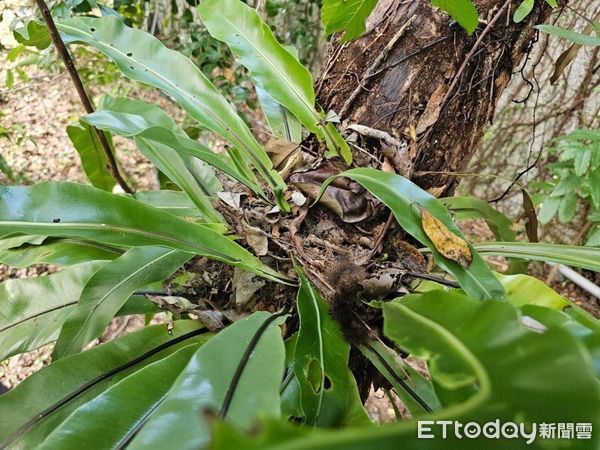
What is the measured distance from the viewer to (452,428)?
239mm

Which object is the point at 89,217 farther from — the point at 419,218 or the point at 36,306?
the point at 419,218

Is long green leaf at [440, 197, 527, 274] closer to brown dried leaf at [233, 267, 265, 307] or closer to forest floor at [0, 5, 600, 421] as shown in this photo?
brown dried leaf at [233, 267, 265, 307]

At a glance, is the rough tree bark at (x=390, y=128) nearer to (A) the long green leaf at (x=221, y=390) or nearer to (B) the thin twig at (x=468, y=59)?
(B) the thin twig at (x=468, y=59)

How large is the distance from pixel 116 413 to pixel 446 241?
1.37 ft

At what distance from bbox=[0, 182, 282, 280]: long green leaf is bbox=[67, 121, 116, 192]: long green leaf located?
1.28ft

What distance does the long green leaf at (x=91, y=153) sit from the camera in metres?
0.94

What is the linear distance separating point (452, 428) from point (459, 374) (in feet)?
0.10

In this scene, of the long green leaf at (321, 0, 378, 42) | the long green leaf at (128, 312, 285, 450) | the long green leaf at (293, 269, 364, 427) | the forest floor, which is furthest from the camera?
the forest floor

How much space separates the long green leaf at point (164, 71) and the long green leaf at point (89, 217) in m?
0.23

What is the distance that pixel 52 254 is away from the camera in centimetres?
67

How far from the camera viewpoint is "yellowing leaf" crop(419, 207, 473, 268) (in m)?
0.52

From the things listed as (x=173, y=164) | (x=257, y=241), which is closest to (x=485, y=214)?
(x=257, y=241)

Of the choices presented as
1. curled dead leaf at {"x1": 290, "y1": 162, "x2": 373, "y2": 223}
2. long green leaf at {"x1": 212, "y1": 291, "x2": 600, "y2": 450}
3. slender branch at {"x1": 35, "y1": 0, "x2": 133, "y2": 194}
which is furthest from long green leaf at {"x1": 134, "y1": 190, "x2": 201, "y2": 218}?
long green leaf at {"x1": 212, "y1": 291, "x2": 600, "y2": 450}

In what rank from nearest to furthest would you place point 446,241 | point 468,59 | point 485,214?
1. point 446,241
2. point 468,59
3. point 485,214
